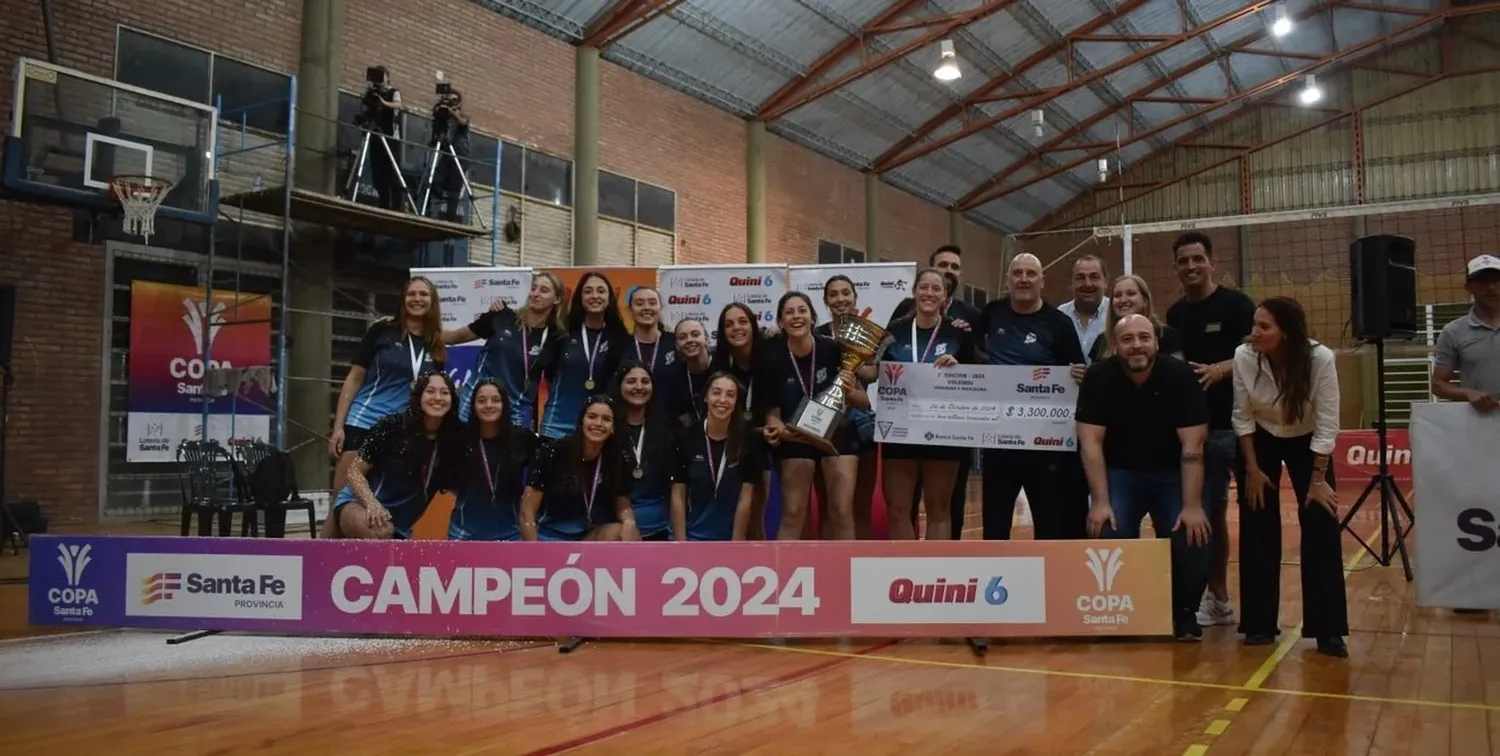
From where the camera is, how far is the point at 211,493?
31.0ft

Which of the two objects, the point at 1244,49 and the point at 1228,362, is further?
the point at 1244,49

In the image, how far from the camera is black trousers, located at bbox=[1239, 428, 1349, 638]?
4754 mm

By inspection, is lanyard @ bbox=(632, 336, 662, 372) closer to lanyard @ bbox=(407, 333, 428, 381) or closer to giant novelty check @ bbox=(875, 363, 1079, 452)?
lanyard @ bbox=(407, 333, 428, 381)

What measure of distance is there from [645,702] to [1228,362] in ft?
11.0

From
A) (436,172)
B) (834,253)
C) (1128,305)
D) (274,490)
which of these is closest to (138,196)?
(274,490)

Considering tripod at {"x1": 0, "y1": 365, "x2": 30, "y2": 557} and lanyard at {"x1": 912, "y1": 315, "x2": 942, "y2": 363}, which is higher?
lanyard at {"x1": 912, "y1": 315, "x2": 942, "y2": 363}

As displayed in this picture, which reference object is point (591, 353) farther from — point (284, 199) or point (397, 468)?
point (284, 199)

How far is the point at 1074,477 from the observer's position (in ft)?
17.9

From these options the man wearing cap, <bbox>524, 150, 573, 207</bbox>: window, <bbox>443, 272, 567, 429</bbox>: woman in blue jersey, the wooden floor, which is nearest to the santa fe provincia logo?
the wooden floor

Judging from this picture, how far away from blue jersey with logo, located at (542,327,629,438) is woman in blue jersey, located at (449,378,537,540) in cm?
50

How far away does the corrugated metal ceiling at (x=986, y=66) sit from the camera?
1704 centimetres

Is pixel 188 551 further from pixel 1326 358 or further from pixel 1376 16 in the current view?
pixel 1376 16

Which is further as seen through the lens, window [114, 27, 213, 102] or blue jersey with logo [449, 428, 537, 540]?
window [114, 27, 213, 102]

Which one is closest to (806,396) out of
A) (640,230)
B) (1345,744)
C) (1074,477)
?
(1074,477)
